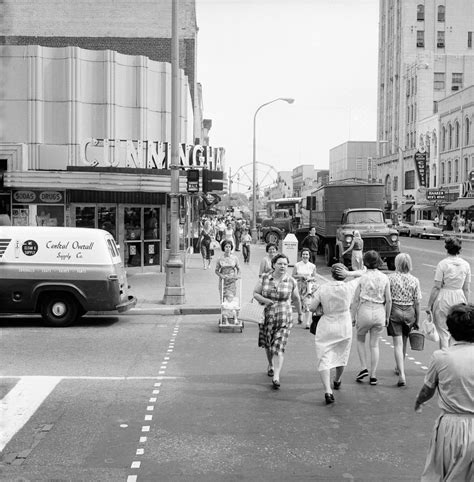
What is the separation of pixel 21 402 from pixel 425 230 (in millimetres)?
50028

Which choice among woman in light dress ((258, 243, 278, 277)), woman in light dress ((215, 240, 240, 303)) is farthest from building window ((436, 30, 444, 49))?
woman in light dress ((258, 243, 278, 277))

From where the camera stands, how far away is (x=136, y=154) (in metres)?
23.4

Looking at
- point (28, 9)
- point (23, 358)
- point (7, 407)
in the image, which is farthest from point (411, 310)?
point (28, 9)

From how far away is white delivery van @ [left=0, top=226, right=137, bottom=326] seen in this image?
1283 centimetres

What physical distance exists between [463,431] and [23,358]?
24.8 feet

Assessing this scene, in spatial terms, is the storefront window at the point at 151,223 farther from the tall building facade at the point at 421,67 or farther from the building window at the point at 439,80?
the building window at the point at 439,80

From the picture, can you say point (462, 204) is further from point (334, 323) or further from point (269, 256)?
point (334, 323)

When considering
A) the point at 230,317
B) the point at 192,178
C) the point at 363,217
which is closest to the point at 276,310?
the point at 230,317

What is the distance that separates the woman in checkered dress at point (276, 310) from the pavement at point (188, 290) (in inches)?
257

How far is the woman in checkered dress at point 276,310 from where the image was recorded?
331 inches

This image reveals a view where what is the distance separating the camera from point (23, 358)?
10.0 metres

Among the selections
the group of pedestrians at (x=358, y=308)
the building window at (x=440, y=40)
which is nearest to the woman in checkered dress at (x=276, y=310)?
the group of pedestrians at (x=358, y=308)

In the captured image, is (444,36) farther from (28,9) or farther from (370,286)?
(370,286)

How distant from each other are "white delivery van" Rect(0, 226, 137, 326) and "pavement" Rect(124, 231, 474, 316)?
1937 mm
